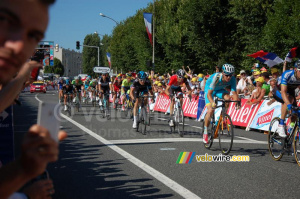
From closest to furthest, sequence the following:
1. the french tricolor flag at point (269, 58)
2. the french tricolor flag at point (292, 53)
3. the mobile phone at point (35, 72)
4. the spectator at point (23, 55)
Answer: the spectator at point (23, 55)
the mobile phone at point (35, 72)
the french tricolor flag at point (292, 53)
the french tricolor flag at point (269, 58)

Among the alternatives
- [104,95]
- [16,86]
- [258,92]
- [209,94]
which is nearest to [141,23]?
[104,95]

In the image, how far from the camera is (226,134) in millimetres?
8312

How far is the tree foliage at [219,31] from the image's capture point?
2431 cm

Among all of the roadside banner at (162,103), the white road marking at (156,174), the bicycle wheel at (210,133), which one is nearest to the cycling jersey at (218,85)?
the bicycle wheel at (210,133)

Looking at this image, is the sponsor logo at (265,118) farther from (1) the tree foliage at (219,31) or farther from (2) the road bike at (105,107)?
(1) the tree foliage at (219,31)

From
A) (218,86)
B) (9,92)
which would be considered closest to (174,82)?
(218,86)

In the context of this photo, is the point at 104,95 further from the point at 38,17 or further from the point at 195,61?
the point at 195,61

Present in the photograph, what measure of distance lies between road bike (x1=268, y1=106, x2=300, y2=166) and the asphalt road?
0.60ft

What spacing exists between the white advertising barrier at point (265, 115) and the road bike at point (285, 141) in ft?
13.9

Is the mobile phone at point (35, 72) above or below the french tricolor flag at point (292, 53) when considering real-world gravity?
below

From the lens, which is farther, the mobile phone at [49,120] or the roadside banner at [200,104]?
the roadside banner at [200,104]

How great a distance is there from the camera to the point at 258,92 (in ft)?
43.2

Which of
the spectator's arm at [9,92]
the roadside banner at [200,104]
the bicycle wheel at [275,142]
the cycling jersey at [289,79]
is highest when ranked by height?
the cycling jersey at [289,79]

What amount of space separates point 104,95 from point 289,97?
39.6 feet
